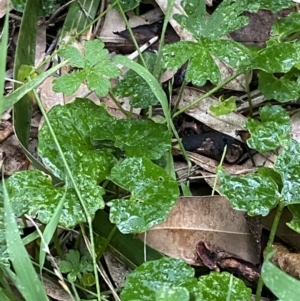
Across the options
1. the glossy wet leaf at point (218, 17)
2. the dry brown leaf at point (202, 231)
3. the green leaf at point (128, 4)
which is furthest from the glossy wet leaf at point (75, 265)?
the green leaf at point (128, 4)

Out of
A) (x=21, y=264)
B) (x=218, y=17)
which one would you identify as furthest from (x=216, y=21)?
(x=21, y=264)

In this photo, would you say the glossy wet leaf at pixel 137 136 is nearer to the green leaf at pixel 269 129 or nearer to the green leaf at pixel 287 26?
the green leaf at pixel 269 129

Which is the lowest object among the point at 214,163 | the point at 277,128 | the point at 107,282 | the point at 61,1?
the point at 107,282

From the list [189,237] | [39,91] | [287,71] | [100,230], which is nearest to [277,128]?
[287,71]

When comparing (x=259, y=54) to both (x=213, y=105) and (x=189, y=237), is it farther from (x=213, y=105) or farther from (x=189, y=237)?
(x=189, y=237)

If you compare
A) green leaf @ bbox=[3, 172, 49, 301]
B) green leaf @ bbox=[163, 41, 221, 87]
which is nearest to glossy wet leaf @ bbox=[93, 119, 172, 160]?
green leaf @ bbox=[163, 41, 221, 87]

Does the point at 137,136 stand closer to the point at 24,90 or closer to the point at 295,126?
the point at 24,90
